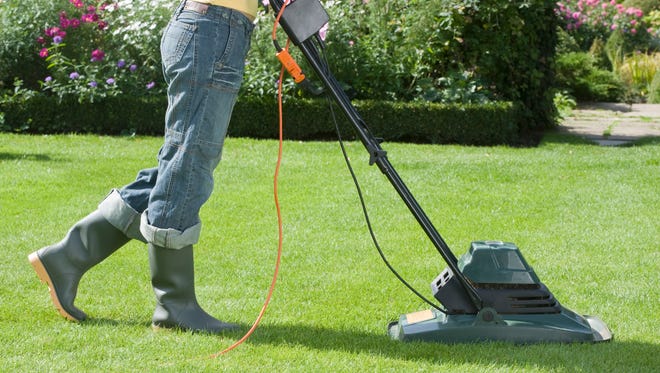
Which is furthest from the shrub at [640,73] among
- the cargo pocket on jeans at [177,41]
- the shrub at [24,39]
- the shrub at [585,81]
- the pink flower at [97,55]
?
the cargo pocket on jeans at [177,41]

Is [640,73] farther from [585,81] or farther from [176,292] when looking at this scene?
[176,292]

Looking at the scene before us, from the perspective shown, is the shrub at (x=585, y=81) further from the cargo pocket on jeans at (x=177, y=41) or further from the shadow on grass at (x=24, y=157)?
the cargo pocket on jeans at (x=177, y=41)

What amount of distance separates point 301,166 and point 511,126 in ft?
8.47

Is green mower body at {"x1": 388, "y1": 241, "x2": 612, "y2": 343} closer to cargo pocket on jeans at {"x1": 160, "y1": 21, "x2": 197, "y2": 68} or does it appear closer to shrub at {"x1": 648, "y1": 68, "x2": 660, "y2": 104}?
cargo pocket on jeans at {"x1": 160, "y1": 21, "x2": 197, "y2": 68}

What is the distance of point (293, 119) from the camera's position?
8977 mm

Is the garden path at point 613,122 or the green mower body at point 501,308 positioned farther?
the garden path at point 613,122

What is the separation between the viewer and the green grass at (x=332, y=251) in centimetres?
331

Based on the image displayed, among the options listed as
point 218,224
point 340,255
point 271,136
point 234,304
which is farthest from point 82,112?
point 234,304

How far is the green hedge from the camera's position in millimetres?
8906

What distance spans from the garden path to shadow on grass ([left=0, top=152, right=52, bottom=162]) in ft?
15.7

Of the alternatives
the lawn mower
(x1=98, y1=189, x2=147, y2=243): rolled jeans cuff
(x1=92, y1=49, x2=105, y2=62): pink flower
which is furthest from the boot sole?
(x1=92, y1=49, x2=105, y2=62): pink flower

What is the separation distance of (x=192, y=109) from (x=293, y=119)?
224 inches

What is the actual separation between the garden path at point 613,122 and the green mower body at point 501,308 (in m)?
5.87

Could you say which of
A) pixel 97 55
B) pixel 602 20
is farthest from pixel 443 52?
pixel 602 20
